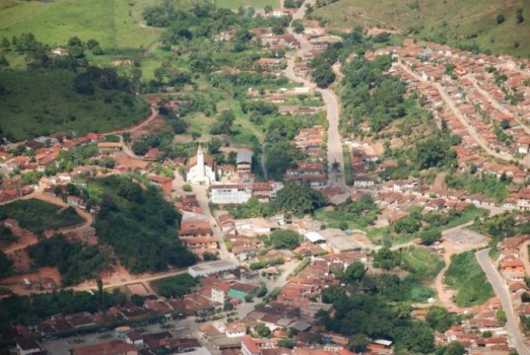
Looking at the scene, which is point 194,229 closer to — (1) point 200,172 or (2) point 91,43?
(1) point 200,172

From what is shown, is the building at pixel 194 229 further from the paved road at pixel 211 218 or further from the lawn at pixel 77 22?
the lawn at pixel 77 22

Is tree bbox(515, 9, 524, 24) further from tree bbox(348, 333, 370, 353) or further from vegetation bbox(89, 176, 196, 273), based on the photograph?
tree bbox(348, 333, 370, 353)

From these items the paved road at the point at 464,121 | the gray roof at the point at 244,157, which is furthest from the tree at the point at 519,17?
the gray roof at the point at 244,157

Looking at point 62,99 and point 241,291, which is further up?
point 62,99

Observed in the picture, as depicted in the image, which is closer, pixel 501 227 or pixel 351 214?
pixel 501 227

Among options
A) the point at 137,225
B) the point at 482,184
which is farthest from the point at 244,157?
the point at 482,184

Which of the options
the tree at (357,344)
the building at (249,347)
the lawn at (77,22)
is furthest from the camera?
the lawn at (77,22)

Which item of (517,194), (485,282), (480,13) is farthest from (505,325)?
(480,13)
